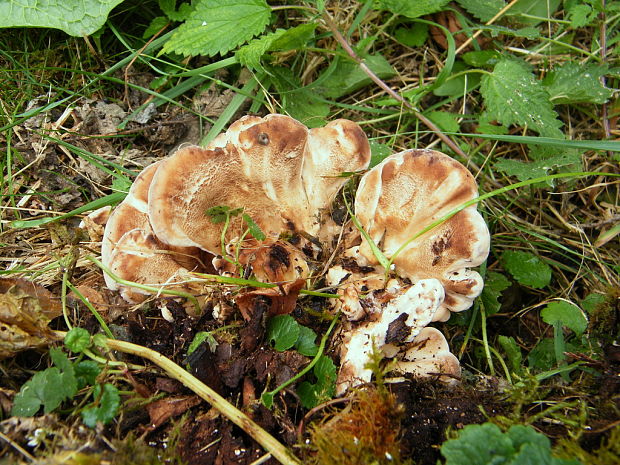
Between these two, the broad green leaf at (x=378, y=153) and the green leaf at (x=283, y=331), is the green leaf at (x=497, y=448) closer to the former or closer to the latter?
the green leaf at (x=283, y=331)

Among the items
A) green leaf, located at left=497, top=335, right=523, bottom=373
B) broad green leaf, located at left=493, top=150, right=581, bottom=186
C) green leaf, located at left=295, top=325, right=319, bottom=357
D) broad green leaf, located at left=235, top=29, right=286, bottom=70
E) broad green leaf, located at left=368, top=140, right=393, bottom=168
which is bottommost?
green leaf, located at left=497, top=335, right=523, bottom=373

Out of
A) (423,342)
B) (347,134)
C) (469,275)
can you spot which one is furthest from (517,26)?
(423,342)

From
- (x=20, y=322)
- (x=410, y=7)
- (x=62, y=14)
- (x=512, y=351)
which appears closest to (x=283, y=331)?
(x=20, y=322)

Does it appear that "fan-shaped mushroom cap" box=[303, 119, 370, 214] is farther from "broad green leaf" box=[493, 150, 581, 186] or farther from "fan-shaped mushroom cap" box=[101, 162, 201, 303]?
"broad green leaf" box=[493, 150, 581, 186]

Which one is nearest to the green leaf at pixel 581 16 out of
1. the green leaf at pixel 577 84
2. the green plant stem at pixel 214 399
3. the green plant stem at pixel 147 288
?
the green leaf at pixel 577 84

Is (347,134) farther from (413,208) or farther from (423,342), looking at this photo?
(423,342)

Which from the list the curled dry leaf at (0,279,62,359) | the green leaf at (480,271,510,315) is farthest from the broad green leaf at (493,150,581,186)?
the curled dry leaf at (0,279,62,359)

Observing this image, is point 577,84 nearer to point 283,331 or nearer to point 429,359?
point 429,359
